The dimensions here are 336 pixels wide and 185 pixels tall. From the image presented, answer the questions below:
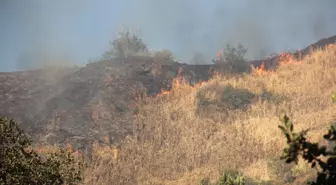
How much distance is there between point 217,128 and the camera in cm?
1451

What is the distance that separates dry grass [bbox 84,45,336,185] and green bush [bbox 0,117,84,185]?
5.81m

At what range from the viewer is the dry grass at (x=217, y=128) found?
454 inches

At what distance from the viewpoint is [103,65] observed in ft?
87.2

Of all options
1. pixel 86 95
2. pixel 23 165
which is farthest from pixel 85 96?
pixel 23 165

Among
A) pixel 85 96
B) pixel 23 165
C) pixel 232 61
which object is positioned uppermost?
pixel 232 61

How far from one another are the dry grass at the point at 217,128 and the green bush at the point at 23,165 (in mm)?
5806

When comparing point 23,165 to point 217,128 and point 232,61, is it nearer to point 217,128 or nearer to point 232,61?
point 217,128

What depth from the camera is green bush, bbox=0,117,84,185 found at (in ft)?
17.0

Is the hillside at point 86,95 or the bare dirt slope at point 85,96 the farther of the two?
the bare dirt slope at point 85,96

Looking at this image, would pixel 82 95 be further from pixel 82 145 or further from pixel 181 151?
pixel 181 151

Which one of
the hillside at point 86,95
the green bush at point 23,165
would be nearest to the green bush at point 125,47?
the hillside at point 86,95

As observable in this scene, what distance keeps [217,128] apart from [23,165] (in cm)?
1028

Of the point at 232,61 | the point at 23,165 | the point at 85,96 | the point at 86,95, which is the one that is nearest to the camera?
the point at 23,165

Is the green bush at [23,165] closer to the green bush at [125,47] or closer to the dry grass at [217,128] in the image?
the dry grass at [217,128]
